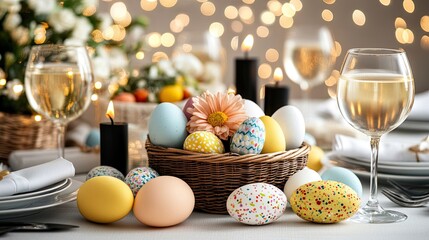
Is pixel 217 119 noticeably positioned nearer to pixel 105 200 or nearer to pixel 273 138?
pixel 273 138

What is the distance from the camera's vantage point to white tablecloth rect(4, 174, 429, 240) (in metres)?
1.02

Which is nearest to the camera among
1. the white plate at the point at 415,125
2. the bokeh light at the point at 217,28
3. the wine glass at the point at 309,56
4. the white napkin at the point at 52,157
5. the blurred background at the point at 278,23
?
the white napkin at the point at 52,157

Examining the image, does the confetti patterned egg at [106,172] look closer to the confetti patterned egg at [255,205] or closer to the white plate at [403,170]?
the confetti patterned egg at [255,205]

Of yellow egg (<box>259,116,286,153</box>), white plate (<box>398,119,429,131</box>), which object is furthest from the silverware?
white plate (<box>398,119,429,131</box>)

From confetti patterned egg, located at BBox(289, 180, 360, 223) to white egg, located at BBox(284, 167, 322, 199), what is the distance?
75 mm

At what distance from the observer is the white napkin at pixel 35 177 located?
3.58ft

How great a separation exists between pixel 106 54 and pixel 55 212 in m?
1.23

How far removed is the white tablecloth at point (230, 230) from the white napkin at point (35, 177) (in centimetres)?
6

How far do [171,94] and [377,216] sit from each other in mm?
915

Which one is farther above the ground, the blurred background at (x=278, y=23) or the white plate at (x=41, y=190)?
the blurred background at (x=278, y=23)

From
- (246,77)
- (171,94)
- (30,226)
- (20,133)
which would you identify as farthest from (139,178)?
(20,133)

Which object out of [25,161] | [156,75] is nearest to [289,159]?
[25,161]

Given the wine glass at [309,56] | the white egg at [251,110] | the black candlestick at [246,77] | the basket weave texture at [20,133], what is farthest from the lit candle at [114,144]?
the wine glass at [309,56]

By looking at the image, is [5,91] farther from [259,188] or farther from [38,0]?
[259,188]
